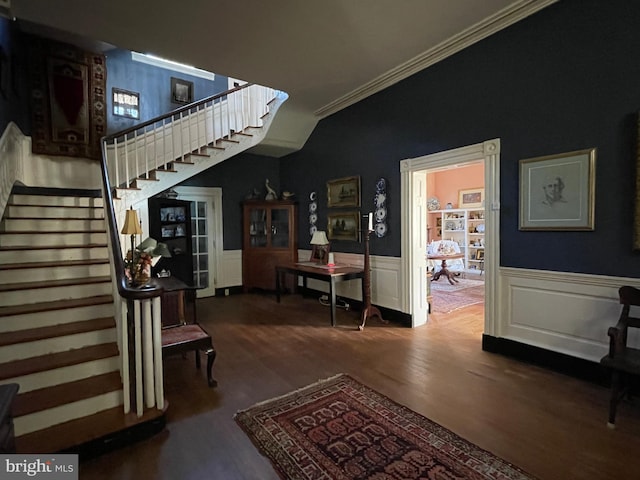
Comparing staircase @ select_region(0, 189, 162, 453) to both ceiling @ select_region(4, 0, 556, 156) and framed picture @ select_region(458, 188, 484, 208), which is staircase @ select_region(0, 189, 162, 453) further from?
framed picture @ select_region(458, 188, 484, 208)

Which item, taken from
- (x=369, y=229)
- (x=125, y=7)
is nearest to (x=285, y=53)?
(x=125, y=7)

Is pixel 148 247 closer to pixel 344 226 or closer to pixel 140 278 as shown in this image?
pixel 140 278

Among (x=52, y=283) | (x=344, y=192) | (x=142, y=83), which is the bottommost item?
(x=52, y=283)

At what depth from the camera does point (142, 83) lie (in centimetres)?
572

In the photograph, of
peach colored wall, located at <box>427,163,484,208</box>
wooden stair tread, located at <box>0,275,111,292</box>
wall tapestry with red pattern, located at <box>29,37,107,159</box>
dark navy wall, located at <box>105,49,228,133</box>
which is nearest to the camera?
wooden stair tread, located at <box>0,275,111,292</box>

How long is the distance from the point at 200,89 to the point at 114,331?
532 cm

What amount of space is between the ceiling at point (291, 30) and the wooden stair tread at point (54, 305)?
2.23 metres

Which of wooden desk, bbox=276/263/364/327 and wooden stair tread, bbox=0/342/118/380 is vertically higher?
wooden desk, bbox=276/263/364/327

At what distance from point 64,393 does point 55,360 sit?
283 mm

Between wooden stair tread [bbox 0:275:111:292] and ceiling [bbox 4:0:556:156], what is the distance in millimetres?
2112

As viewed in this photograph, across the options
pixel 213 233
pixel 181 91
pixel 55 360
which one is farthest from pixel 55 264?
pixel 181 91

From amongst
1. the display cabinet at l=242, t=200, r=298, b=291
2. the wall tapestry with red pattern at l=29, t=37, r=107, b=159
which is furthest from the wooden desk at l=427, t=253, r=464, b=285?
→ the wall tapestry with red pattern at l=29, t=37, r=107, b=159

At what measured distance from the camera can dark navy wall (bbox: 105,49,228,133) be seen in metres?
5.45

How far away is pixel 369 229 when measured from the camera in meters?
4.21
